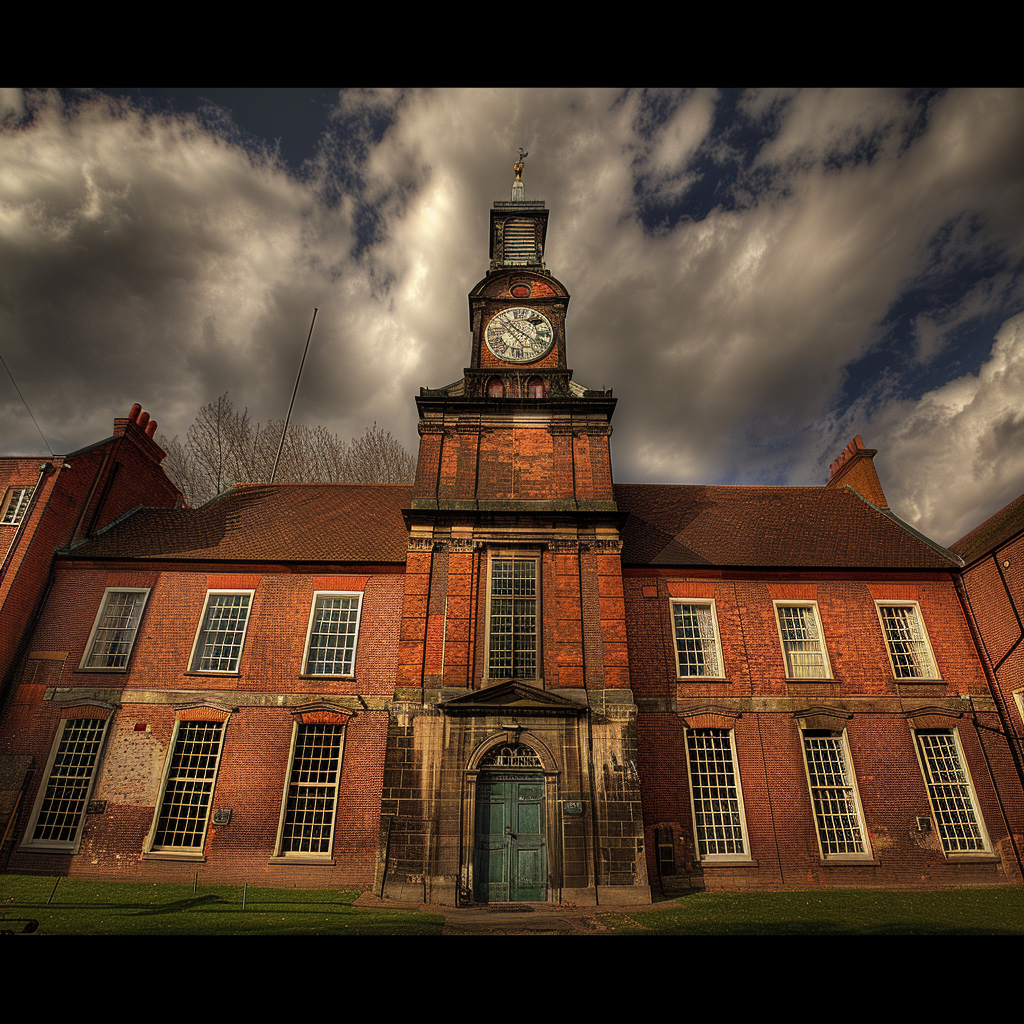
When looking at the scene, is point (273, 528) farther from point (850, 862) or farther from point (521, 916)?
point (850, 862)

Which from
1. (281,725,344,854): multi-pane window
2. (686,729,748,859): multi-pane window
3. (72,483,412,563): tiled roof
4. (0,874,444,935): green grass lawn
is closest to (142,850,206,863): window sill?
(0,874,444,935): green grass lawn

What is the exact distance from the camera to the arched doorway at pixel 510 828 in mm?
14688

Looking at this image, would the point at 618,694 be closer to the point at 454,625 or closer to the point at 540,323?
the point at 454,625

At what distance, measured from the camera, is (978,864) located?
55.2 feet

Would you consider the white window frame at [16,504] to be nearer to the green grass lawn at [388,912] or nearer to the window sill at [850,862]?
the green grass lawn at [388,912]

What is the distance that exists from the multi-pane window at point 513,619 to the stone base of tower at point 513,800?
72 centimetres

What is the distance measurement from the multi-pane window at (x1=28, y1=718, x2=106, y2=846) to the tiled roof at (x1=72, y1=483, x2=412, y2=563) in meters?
5.51

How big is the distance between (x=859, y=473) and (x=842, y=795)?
13360 millimetres

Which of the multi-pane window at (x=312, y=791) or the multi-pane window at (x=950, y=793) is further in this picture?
the multi-pane window at (x=950, y=793)

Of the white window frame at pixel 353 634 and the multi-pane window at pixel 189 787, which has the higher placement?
the white window frame at pixel 353 634

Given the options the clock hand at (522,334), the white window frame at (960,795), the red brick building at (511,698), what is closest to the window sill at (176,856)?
the red brick building at (511,698)

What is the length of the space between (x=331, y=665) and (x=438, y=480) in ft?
21.7
